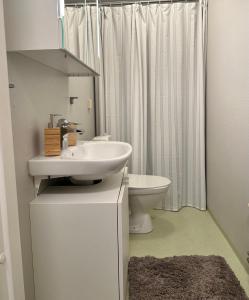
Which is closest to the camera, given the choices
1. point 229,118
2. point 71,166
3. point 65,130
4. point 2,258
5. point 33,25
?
point 2,258

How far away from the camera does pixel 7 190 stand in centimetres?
85

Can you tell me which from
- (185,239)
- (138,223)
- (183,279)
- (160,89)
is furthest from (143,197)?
(160,89)

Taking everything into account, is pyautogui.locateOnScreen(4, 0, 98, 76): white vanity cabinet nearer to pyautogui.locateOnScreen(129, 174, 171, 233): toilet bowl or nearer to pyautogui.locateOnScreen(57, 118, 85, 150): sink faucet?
pyautogui.locateOnScreen(57, 118, 85, 150): sink faucet

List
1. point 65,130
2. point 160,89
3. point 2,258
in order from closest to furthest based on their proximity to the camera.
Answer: point 2,258
point 65,130
point 160,89

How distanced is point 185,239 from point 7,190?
71.6 inches

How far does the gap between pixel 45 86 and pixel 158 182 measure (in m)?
1.25

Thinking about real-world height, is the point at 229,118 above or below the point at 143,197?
above

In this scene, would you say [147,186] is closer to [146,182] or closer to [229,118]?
[146,182]

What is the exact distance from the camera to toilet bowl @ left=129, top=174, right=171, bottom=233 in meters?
2.24

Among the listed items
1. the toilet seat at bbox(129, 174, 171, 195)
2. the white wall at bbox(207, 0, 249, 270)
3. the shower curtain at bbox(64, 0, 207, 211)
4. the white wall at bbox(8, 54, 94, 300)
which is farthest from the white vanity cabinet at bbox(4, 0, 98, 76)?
the shower curtain at bbox(64, 0, 207, 211)

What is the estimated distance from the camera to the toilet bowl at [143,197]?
2242mm

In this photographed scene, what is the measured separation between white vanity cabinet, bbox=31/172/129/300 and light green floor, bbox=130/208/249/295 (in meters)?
0.80

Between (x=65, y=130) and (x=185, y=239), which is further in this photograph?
(x=185, y=239)

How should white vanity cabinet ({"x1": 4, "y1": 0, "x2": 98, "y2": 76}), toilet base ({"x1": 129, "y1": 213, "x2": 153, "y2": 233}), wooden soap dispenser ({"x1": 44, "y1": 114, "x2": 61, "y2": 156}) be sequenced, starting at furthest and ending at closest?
toilet base ({"x1": 129, "y1": 213, "x2": 153, "y2": 233}) < wooden soap dispenser ({"x1": 44, "y1": 114, "x2": 61, "y2": 156}) < white vanity cabinet ({"x1": 4, "y1": 0, "x2": 98, "y2": 76})
